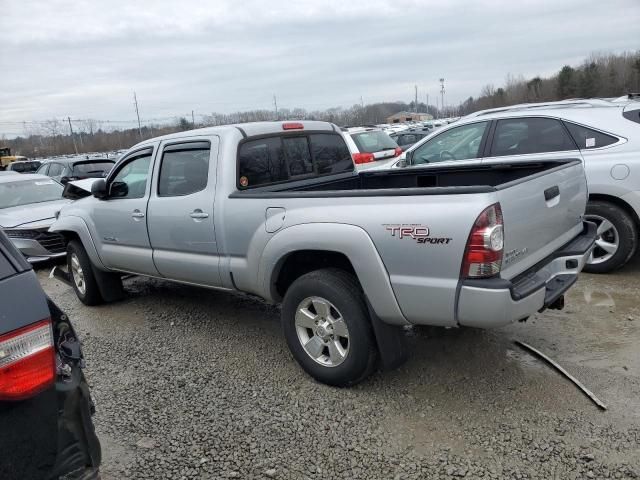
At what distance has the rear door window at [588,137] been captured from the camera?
5.46 metres

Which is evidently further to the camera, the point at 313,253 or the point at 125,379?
the point at 125,379

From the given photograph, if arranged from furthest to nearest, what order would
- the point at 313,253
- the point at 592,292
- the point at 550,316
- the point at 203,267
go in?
the point at 592,292 → the point at 550,316 → the point at 203,267 → the point at 313,253

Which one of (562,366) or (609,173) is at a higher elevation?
(609,173)

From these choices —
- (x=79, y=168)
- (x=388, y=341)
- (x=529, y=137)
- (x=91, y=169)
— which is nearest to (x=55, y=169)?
(x=79, y=168)

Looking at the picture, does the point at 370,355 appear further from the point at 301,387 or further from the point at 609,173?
the point at 609,173

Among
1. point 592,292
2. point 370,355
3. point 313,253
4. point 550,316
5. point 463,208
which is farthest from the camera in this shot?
point 592,292

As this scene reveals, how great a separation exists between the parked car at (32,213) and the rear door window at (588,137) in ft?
22.2

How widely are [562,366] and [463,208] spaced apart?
1747 millimetres

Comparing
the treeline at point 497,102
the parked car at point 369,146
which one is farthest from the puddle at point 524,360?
the treeline at point 497,102

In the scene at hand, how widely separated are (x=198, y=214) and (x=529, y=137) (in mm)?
3918

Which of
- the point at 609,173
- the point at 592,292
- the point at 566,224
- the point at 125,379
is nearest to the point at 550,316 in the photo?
the point at 592,292

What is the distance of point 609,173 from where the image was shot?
17.6 ft

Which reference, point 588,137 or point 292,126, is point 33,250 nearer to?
point 292,126

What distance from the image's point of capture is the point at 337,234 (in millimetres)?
3316
